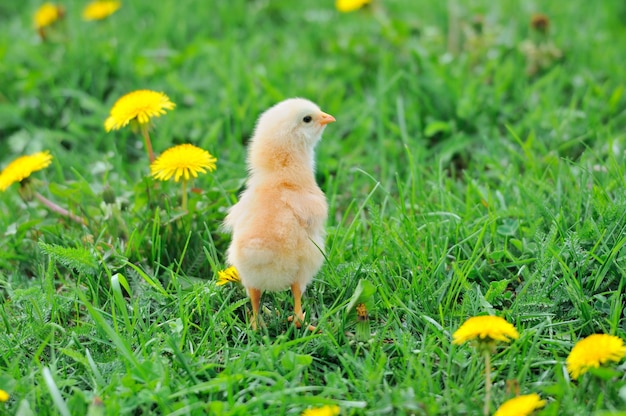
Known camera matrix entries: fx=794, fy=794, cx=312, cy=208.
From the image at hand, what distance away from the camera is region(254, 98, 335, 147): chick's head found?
307 centimetres

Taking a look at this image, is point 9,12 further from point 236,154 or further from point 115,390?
point 115,390

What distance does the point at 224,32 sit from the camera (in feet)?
19.7

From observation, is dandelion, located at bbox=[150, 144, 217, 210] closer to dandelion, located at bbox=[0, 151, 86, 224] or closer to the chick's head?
the chick's head

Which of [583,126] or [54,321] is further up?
[583,126]

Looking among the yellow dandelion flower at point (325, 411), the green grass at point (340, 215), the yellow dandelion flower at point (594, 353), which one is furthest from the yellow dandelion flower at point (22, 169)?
the yellow dandelion flower at point (594, 353)

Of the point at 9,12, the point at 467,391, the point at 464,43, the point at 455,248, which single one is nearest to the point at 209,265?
the point at 455,248

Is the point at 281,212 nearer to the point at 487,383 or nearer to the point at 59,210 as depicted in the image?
the point at 487,383

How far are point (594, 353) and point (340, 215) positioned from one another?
172 cm

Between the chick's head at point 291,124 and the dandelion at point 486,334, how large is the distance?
1005 mm

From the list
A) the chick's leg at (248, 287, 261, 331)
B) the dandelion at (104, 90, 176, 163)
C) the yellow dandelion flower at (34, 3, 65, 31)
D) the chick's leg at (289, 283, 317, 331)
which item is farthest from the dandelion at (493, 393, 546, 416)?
the yellow dandelion flower at (34, 3, 65, 31)

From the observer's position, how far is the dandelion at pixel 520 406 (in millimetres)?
2389

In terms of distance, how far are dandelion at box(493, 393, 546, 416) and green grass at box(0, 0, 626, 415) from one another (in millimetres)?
64

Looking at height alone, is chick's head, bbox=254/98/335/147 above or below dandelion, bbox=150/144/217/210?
above

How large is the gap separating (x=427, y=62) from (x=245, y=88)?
115cm
